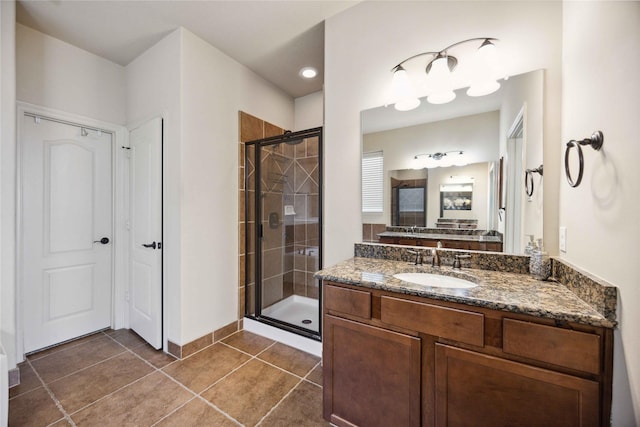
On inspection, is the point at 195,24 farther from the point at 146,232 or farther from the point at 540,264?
the point at 540,264

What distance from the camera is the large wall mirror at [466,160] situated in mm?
1473

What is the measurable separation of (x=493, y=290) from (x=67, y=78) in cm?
371

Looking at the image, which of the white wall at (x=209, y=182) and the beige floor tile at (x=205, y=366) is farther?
the white wall at (x=209, y=182)

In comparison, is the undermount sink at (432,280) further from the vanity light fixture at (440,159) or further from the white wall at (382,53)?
the vanity light fixture at (440,159)

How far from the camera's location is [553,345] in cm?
95

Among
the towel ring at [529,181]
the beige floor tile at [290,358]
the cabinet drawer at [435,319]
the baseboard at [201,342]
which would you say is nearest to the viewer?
the cabinet drawer at [435,319]

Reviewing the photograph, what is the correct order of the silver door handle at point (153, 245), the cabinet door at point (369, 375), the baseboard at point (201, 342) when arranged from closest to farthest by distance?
1. the cabinet door at point (369, 375)
2. the baseboard at point (201, 342)
3. the silver door handle at point (153, 245)

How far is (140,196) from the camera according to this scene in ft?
8.27

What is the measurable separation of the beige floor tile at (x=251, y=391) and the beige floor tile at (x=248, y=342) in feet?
0.82

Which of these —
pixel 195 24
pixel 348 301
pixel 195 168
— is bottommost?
pixel 348 301

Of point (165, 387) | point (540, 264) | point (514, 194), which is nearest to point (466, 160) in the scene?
point (514, 194)

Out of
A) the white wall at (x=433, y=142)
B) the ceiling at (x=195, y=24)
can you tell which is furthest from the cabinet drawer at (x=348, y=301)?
the ceiling at (x=195, y=24)

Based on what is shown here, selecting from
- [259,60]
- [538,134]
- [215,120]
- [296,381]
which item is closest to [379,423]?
[296,381]

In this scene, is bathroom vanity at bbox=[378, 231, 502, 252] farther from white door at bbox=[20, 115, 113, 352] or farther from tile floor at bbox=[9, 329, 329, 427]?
white door at bbox=[20, 115, 113, 352]
